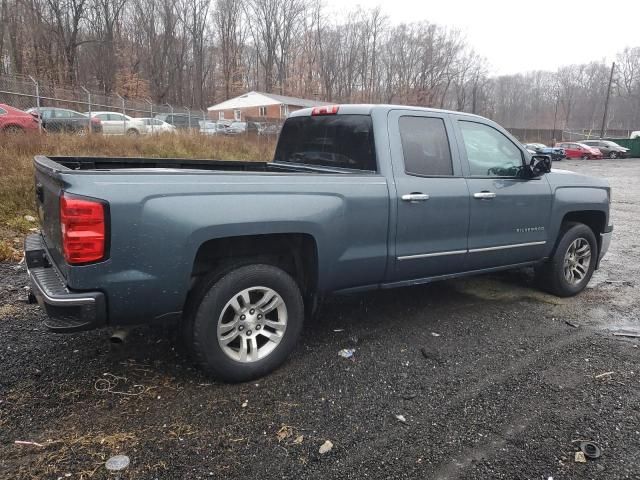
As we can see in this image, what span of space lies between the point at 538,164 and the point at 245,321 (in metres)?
3.18

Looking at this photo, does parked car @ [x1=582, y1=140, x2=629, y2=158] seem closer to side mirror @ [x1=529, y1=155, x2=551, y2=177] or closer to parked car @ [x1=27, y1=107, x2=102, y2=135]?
parked car @ [x1=27, y1=107, x2=102, y2=135]

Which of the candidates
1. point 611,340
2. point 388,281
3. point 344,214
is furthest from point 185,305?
point 611,340

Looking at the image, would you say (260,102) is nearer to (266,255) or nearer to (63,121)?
(63,121)

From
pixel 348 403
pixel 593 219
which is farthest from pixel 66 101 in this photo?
pixel 348 403

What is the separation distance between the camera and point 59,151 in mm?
9672

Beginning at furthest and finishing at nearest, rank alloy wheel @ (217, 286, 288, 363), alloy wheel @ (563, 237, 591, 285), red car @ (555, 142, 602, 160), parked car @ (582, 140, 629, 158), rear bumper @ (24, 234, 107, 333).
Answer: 1. parked car @ (582, 140, 629, 158)
2. red car @ (555, 142, 602, 160)
3. alloy wheel @ (563, 237, 591, 285)
4. alloy wheel @ (217, 286, 288, 363)
5. rear bumper @ (24, 234, 107, 333)

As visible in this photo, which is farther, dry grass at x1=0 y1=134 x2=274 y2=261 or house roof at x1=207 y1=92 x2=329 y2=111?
house roof at x1=207 y1=92 x2=329 y2=111

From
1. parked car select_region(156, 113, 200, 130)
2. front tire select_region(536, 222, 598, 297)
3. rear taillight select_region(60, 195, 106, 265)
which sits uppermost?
parked car select_region(156, 113, 200, 130)

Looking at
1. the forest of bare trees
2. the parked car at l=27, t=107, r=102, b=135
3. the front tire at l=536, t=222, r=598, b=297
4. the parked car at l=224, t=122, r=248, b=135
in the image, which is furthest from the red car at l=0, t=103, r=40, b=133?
the forest of bare trees

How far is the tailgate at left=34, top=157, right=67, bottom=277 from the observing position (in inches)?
106

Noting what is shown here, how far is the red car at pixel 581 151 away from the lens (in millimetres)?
39281

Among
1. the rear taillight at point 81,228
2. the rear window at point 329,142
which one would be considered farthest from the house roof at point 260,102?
the rear taillight at point 81,228

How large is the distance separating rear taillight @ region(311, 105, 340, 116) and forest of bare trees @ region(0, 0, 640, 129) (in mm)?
41947

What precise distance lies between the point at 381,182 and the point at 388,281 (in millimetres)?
803
